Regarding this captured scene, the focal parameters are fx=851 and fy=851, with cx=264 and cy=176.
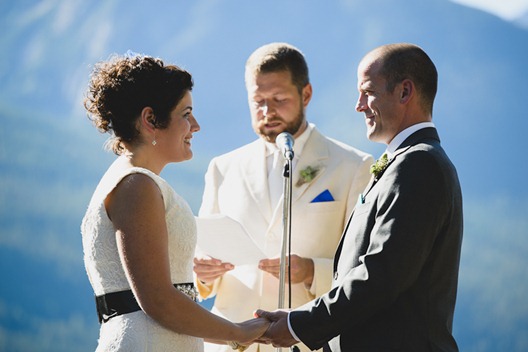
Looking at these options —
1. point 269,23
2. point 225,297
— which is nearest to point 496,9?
point 269,23

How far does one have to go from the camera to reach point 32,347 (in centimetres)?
538

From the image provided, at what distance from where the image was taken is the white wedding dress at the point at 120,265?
2.39m

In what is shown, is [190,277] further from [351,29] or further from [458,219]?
[351,29]

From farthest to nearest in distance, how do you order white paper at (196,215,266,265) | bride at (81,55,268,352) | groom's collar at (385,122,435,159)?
1. white paper at (196,215,266,265)
2. groom's collar at (385,122,435,159)
3. bride at (81,55,268,352)

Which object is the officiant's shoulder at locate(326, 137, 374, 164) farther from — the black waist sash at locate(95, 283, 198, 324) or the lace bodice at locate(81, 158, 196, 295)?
the black waist sash at locate(95, 283, 198, 324)

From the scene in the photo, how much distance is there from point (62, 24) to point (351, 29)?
6.32ft

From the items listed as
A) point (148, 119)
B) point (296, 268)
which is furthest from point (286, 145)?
point (148, 119)

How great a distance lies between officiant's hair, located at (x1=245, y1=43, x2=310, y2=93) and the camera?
380 centimetres

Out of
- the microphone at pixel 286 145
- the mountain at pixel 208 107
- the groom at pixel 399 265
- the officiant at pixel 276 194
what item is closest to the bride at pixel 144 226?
the groom at pixel 399 265

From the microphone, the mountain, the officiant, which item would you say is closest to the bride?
the microphone

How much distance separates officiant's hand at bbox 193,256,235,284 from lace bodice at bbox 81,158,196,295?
919 millimetres

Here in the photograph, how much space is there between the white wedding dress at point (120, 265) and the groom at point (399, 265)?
A: 433 mm

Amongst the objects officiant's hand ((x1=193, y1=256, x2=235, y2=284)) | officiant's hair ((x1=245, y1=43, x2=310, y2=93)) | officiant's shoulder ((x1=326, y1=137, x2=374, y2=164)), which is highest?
officiant's hair ((x1=245, y1=43, x2=310, y2=93))

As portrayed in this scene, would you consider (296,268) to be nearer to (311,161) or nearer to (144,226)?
(311,161)
